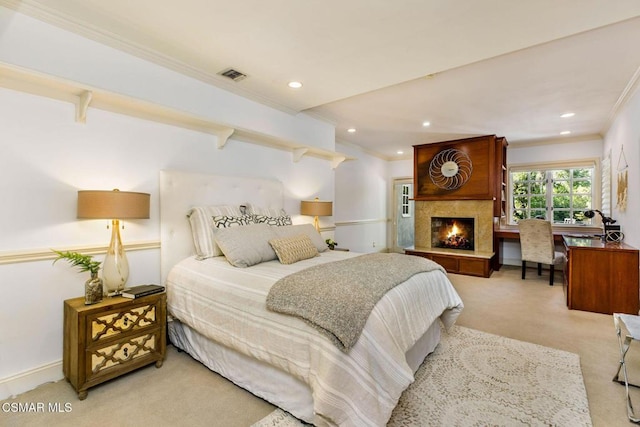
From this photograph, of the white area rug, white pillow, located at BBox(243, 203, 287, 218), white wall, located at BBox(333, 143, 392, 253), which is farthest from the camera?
white wall, located at BBox(333, 143, 392, 253)

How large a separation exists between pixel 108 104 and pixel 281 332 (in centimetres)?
208

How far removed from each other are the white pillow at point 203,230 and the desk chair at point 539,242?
429 cm

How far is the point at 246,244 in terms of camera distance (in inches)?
94.7

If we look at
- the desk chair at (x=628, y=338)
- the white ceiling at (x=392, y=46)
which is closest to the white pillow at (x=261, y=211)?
the white ceiling at (x=392, y=46)

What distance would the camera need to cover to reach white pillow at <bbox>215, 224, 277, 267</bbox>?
2307mm

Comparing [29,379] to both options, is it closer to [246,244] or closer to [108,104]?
[246,244]

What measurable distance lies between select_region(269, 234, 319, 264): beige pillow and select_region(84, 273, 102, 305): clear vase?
1.20 meters

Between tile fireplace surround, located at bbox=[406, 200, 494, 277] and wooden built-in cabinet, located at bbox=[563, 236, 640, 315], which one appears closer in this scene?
wooden built-in cabinet, located at bbox=[563, 236, 640, 315]

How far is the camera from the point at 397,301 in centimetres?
171

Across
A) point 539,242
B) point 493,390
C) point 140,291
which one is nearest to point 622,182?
point 539,242

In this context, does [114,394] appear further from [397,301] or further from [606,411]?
[606,411]

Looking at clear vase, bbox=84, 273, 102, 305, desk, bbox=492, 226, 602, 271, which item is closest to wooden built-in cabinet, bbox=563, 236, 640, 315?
desk, bbox=492, 226, 602, 271

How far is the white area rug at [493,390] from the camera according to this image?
1636mm

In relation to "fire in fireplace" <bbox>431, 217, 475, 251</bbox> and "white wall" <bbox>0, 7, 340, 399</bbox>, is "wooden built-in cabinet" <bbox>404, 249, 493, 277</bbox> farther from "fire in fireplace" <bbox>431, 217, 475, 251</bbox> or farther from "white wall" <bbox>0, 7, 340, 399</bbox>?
"white wall" <bbox>0, 7, 340, 399</bbox>
